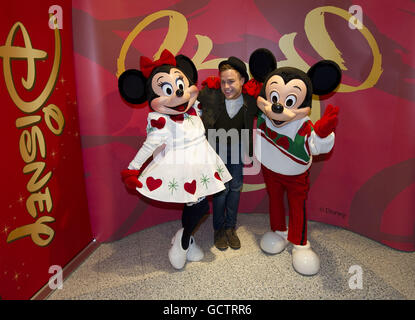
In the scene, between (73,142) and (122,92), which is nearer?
(122,92)

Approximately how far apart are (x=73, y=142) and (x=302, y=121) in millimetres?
1539

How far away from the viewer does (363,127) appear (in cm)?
240

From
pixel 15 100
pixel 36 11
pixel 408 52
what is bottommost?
pixel 15 100

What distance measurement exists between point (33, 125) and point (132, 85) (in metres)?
0.60

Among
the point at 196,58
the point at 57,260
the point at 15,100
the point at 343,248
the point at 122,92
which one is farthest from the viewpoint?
the point at 196,58

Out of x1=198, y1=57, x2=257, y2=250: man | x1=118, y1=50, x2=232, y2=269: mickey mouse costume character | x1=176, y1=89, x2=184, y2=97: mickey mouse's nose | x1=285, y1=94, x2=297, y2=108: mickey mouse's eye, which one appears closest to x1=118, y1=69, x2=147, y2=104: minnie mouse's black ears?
x1=118, y1=50, x2=232, y2=269: mickey mouse costume character

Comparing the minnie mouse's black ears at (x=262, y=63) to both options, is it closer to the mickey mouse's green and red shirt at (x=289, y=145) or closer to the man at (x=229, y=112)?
the man at (x=229, y=112)

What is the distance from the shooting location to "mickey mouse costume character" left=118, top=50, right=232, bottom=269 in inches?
74.0

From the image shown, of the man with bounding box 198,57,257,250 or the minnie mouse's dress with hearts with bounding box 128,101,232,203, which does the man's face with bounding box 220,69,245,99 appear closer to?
the man with bounding box 198,57,257,250

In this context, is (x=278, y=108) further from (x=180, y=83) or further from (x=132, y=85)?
(x=132, y=85)

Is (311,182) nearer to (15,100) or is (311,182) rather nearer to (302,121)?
(302,121)

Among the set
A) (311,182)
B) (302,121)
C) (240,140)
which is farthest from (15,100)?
(311,182)

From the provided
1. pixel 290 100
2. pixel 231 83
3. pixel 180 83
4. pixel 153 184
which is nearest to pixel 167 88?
pixel 180 83

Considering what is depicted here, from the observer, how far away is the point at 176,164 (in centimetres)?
192
